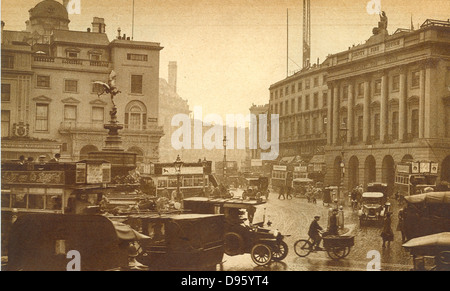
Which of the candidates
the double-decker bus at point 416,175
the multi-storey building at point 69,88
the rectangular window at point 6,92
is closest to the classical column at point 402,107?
the double-decker bus at point 416,175

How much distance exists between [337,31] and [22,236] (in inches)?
308

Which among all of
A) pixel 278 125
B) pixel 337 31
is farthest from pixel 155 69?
pixel 337 31

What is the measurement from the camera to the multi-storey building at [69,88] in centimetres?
1052

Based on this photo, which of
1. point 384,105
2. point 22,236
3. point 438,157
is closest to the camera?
point 22,236

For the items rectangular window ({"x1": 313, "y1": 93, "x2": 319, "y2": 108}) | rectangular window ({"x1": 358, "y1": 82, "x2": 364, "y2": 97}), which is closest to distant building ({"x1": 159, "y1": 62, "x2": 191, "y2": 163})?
rectangular window ({"x1": 313, "y1": 93, "x2": 319, "y2": 108})

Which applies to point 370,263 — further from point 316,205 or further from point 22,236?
point 22,236

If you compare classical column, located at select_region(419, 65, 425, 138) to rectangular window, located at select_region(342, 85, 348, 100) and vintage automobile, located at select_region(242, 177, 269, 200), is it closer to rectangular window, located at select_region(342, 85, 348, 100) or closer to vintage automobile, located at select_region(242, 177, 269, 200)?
rectangular window, located at select_region(342, 85, 348, 100)

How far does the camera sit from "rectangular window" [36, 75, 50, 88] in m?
10.8

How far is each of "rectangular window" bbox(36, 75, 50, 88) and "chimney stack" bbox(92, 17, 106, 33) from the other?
59.3 inches

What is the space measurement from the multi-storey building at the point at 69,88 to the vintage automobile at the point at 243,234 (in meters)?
1.78

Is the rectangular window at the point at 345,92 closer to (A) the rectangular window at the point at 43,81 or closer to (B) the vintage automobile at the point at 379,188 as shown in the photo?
(B) the vintage automobile at the point at 379,188

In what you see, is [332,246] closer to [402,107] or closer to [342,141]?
[342,141]

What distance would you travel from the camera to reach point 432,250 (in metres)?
9.47

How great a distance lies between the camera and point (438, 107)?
36.1 feet
